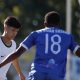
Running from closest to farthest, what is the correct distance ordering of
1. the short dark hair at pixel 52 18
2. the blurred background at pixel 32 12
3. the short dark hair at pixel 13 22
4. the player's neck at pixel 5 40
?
the short dark hair at pixel 52 18, the short dark hair at pixel 13 22, the player's neck at pixel 5 40, the blurred background at pixel 32 12

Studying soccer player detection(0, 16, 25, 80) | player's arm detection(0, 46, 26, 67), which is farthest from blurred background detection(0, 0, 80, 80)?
player's arm detection(0, 46, 26, 67)

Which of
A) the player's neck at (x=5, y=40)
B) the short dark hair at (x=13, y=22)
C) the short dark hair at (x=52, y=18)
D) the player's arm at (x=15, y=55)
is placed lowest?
the player's arm at (x=15, y=55)

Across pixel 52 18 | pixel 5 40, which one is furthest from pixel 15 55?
pixel 5 40

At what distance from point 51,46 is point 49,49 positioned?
6cm

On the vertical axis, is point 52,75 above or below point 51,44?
below

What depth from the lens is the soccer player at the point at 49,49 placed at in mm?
10398

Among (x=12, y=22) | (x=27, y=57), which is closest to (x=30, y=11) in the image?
(x=27, y=57)

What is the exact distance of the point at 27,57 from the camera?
28359 mm

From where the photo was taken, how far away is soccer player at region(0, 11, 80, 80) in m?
10.4

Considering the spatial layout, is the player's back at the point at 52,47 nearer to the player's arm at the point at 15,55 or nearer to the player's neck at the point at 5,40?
the player's arm at the point at 15,55

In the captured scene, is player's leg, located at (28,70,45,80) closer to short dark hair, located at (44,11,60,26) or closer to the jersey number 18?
the jersey number 18

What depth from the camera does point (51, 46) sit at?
10438mm

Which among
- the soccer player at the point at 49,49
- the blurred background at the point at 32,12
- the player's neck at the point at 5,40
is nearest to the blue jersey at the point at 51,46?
the soccer player at the point at 49,49

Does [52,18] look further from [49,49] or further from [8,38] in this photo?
[8,38]
